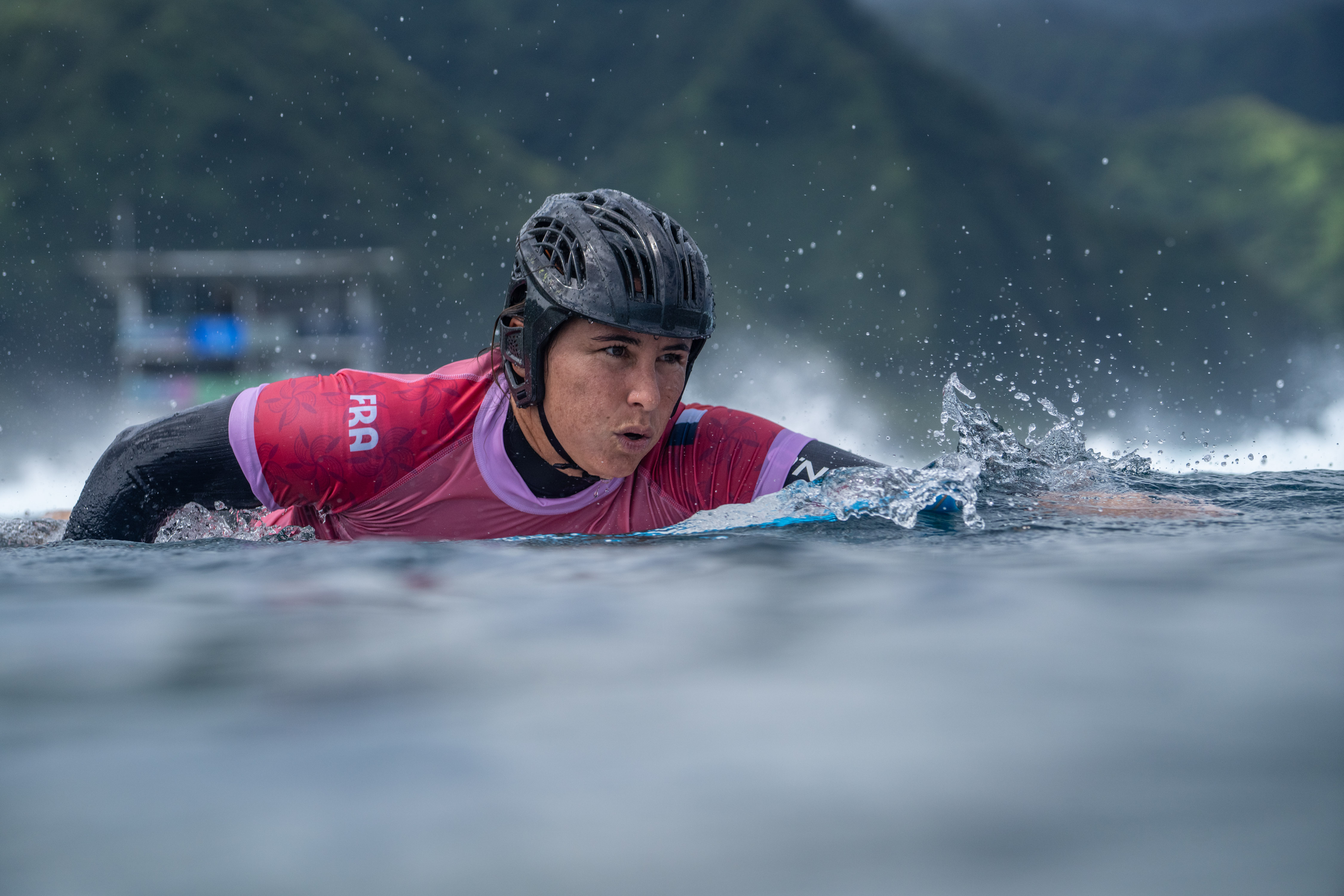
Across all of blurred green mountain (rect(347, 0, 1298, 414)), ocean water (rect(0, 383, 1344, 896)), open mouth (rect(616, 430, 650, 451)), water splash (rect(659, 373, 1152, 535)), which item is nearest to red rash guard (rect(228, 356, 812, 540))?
water splash (rect(659, 373, 1152, 535))

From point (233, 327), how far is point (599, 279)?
160 ft

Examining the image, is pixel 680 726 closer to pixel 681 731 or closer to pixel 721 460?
pixel 681 731

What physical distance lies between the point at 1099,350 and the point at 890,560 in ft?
289

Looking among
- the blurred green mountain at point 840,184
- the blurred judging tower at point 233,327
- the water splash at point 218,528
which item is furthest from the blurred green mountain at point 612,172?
the water splash at point 218,528

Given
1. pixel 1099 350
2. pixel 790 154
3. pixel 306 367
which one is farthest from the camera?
pixel 790 154

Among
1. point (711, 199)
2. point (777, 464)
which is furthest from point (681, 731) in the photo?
point (711, 199)

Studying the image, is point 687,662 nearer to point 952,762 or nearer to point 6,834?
point 952,762

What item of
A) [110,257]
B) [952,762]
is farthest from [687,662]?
[110,257]

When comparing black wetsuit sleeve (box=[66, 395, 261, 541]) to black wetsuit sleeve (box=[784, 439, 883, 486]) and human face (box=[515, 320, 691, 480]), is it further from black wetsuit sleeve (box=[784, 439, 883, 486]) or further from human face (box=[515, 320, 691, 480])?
black wetsuit sleeve (box=[784, 439, 883, 486])

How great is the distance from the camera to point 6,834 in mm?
1246

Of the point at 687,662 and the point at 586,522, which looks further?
the point at 586,522

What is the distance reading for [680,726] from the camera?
1.57 m

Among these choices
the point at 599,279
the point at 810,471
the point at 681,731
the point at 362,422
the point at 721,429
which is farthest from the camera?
the point at 721,429

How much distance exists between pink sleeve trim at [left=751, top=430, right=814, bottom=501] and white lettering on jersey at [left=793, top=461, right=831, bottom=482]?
3cm
